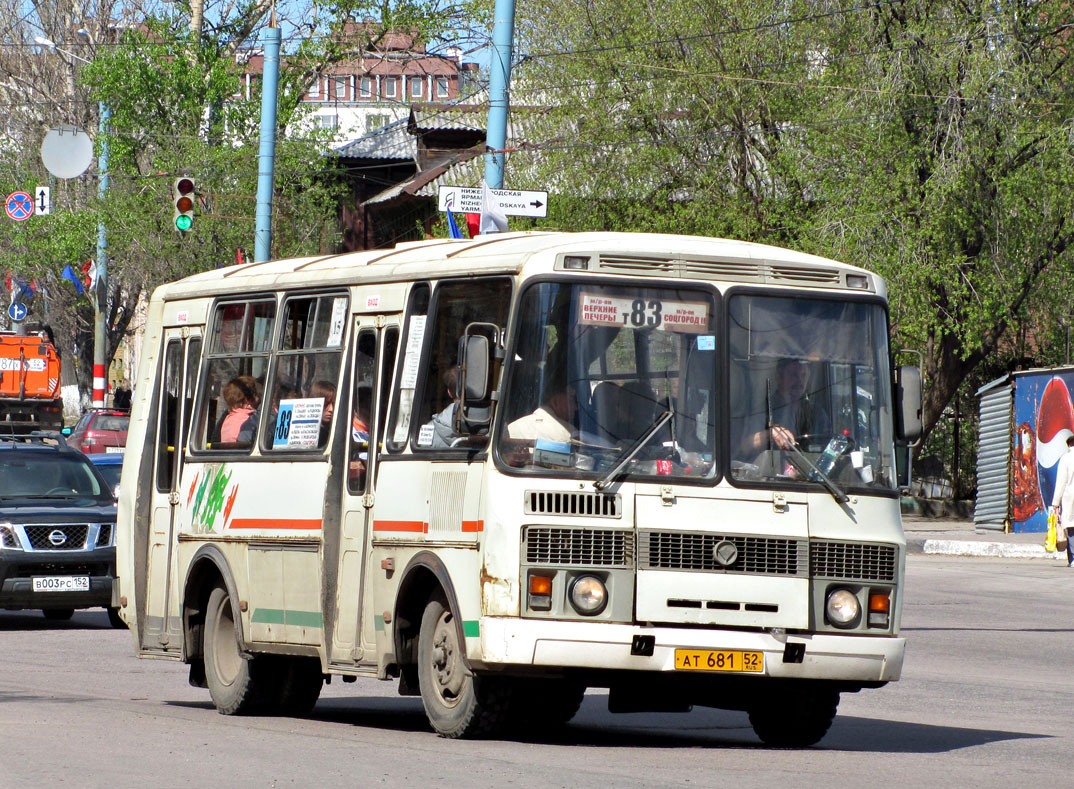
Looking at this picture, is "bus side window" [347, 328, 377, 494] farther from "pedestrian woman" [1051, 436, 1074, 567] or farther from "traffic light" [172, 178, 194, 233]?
"traffic light" [172, 178, 194, 233]

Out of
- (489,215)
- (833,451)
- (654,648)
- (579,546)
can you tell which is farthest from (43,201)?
(654,648)

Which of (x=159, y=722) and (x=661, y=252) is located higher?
(x=661, y=252)

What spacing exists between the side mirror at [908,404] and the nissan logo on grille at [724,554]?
3.90ft

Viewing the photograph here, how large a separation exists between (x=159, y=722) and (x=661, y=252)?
12.8 feet

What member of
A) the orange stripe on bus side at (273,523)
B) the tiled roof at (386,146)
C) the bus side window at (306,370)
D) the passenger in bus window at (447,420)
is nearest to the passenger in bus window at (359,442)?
the bus side window at (306,370)

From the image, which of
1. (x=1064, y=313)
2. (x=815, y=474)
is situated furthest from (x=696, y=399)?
(x=1064, y=313)

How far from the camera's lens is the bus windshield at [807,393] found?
32.5 feet

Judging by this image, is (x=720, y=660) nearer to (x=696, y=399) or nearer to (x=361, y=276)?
(x=696, y=399)

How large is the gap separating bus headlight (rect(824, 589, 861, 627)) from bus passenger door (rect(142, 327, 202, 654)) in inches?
190

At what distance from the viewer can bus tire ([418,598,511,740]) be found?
389 inches

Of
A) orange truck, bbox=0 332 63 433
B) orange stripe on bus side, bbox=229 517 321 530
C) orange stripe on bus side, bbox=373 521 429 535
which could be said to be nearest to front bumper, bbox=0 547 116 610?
orange stripe on bus side, bbox=229 517 321 530

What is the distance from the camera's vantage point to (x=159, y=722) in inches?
434

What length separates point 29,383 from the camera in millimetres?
51062

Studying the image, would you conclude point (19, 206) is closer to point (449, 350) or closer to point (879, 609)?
point (449, 350)
